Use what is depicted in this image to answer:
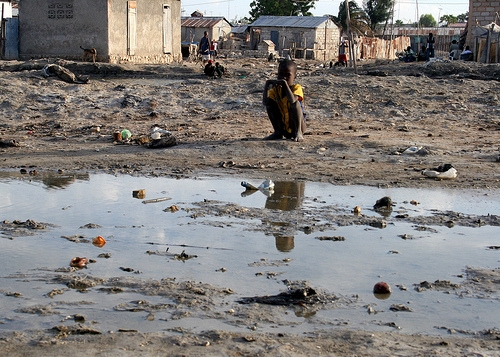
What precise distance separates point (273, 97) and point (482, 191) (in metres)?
3.24

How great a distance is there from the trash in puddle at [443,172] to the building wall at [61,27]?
1617cm

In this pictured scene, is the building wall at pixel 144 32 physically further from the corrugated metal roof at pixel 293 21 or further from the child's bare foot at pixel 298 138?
the corrugated metal roof at pixel 293 21

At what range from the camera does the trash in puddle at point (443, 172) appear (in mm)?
7648

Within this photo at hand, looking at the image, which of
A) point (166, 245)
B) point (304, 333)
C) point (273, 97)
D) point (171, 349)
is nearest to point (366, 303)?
point (304, 333)

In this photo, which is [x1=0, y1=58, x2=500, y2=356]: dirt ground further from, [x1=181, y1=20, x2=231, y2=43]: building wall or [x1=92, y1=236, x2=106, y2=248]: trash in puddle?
[x1=181, y1=20, x2=231, y2=43]: building wall

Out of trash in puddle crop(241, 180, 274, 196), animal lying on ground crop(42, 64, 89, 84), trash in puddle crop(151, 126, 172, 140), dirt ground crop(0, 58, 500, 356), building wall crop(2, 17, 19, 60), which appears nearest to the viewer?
dirt ground crop(0, 58, 500, 356)

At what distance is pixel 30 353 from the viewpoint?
129 inches

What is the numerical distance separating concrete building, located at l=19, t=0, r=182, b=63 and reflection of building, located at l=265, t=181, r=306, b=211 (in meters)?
15.9

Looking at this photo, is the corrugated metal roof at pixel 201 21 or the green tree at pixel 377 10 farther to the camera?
the green tree at pixel 377 10

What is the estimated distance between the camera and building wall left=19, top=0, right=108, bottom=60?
2205 centimetres

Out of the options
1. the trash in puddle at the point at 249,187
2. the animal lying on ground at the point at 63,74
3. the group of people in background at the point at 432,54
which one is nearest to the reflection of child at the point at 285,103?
the trash in puddle at the point at 249,187

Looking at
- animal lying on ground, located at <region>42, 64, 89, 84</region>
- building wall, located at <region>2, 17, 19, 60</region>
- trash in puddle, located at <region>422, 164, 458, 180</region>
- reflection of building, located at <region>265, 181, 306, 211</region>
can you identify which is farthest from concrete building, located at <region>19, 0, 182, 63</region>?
trash in puddle, located at <region>422, 164, 458, 180</region>

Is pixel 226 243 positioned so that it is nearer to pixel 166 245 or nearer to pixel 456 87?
pixel 166 245

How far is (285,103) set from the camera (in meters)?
9.34
